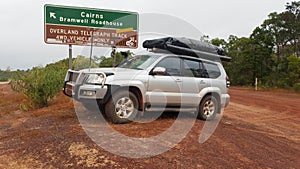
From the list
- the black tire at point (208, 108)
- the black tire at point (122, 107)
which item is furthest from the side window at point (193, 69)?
the black tire at point (122, 107)

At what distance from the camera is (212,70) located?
7.31m

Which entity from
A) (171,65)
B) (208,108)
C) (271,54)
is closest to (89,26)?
(171,65)

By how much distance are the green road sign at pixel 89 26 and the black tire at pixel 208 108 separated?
16.7 feet

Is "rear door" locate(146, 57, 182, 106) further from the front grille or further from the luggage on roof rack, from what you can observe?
the front grille

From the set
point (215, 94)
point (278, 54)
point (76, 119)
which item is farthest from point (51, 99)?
point (278, 54)

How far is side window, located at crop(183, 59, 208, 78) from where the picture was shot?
21.7 ft

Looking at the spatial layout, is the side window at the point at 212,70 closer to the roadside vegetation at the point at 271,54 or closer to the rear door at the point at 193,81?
the rear door at the point at 193,81

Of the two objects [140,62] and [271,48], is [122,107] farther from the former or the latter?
[271,48]

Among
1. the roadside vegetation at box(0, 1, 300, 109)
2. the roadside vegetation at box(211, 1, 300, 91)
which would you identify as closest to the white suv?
the roadside vegetation at box(0, 1, 300, 109)

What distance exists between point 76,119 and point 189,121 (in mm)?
2651

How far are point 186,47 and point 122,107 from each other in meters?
2.42

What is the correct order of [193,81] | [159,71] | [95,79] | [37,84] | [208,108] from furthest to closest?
[37,84] → [208,108] → [193,81] → [159,71] → [95,79]

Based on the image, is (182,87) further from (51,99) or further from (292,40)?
(292,40)

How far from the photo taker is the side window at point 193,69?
21.7 feet
